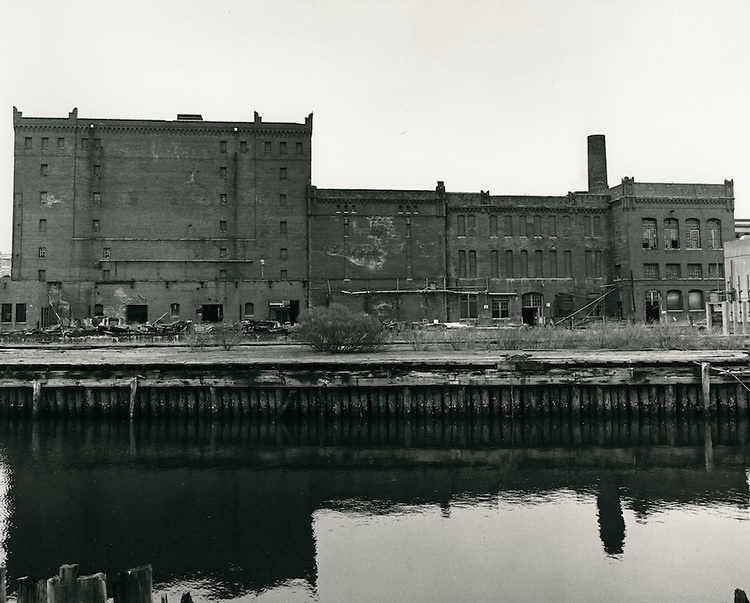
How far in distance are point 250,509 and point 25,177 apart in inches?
1864

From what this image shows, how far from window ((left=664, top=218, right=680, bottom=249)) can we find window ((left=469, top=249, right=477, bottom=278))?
16617mm

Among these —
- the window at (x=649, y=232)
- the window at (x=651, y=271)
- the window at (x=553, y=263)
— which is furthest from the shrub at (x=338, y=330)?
the window at (x=649, y=232)

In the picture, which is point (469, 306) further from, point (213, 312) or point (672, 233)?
point (213, 312)

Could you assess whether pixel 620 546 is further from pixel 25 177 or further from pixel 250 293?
pixel 25 177

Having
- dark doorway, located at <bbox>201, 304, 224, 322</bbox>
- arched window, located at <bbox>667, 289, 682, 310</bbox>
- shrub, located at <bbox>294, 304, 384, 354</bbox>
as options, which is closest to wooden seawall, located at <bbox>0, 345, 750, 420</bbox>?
shrub, located at <bbox>294, 304, 384, 354</bbox>

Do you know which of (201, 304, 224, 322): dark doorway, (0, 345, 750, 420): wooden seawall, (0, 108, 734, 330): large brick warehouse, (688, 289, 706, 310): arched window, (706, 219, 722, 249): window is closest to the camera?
(0, 345, 750, 420): wooden seawall

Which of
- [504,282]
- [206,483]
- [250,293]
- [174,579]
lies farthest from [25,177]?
[174,579]

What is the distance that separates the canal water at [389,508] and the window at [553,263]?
36.7m

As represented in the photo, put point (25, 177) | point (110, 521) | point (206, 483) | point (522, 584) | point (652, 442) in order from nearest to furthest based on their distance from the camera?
point (522, 584) → point (110, 521) → point (206, 483) → point (652, 442) → point (25, 177)

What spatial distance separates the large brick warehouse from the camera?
161 ft

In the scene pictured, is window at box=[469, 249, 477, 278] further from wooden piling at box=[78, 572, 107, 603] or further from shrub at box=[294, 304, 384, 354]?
wooden piling at box=[78, 572, 107, 603]

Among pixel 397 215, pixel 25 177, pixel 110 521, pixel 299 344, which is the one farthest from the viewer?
pixel 397 215

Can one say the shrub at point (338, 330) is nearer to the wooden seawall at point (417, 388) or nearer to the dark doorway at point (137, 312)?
the wooden seawall at point (417, 388)

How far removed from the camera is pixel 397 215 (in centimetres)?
5259
